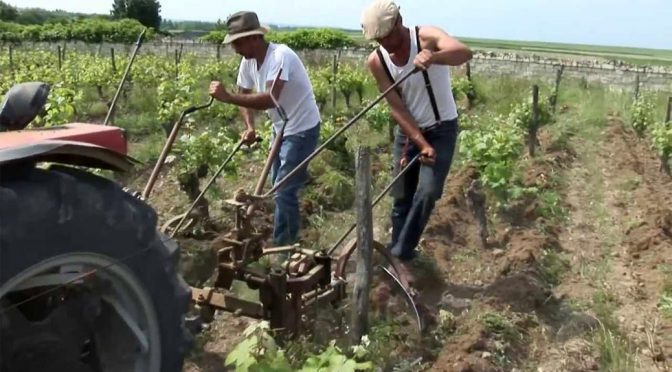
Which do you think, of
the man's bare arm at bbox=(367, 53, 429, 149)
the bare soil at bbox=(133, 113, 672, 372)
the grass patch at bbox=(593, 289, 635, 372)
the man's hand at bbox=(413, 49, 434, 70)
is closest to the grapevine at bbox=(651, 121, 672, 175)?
the bare soil at bbox=(133, 113, 672, 372)

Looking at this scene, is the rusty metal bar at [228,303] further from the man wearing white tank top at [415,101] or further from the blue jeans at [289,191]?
the blue jeans at [289,191]

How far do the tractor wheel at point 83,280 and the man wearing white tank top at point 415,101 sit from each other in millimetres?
2182

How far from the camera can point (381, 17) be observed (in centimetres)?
460

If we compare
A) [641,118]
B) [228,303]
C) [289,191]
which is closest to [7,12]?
[641,118]

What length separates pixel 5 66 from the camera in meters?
19.4

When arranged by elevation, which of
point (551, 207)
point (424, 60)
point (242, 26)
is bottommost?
point (551, 207)

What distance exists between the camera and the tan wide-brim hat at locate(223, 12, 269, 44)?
4742 millimetres

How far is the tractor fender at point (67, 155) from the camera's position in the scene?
2244mm

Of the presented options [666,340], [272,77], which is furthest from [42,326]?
[666,340]

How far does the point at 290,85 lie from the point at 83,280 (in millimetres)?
2843

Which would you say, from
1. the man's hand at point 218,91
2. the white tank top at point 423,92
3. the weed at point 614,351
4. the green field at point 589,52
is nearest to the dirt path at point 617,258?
the weed at point 614,351

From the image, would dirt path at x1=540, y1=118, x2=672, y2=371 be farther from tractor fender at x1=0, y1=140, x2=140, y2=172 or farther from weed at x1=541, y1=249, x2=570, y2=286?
tractor fender at x1=0, y1=140, x2=140, y2=172

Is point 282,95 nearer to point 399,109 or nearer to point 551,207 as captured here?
point 399,109

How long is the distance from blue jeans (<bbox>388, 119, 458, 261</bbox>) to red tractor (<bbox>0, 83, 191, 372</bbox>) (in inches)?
97.9
